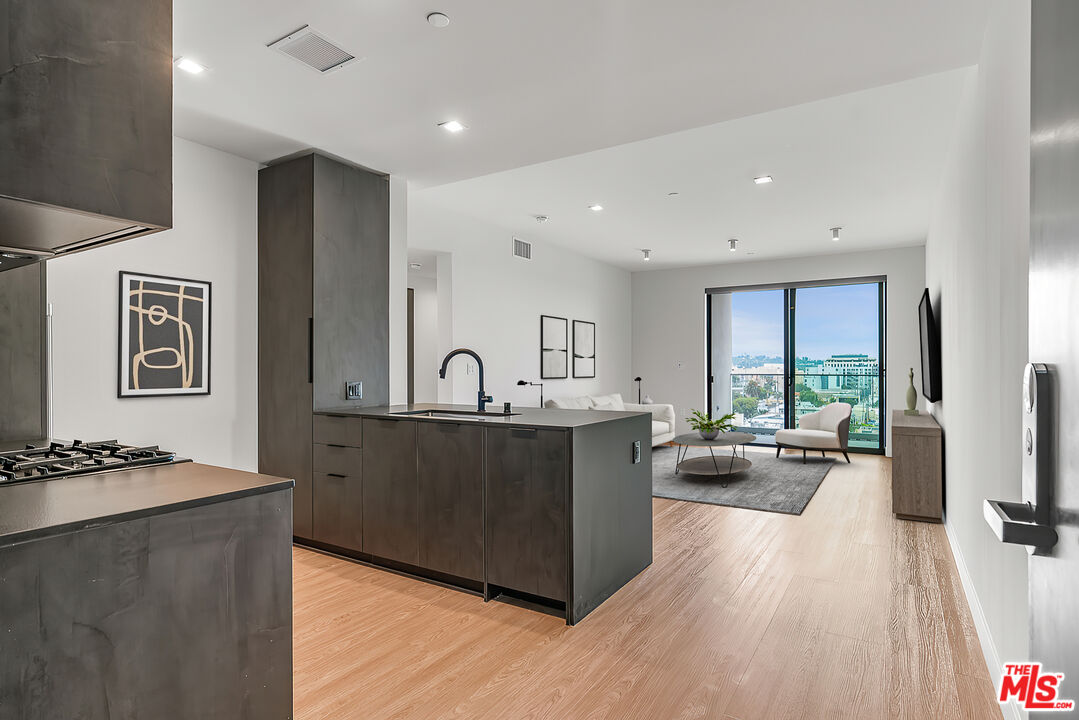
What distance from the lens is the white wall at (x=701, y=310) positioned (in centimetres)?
752

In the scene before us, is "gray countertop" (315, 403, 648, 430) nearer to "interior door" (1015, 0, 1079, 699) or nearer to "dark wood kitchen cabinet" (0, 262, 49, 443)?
"dark wood kitchen cabinet" (0, 262, 49, 443)

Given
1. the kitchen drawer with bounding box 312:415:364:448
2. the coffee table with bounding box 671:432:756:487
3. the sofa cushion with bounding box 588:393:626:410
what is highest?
the kitchen drawer with bounding box 312:415:364:448

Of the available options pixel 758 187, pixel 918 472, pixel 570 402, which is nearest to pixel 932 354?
pixel 918 472

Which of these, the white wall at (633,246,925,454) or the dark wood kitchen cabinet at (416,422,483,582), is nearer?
the dark wood kitchen cabinet at (416,422,483,582)

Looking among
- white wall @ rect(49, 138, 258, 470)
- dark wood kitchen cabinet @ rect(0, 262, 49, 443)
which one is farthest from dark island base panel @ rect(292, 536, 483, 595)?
dark wood kitchen cabinet @ rect(0, 262, 49, 443)

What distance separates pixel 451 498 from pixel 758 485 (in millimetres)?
3733

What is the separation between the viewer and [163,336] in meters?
3.30

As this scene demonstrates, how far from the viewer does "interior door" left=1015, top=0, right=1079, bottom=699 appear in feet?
2.00

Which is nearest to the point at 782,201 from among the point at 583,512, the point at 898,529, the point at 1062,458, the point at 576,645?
the point at 898,529

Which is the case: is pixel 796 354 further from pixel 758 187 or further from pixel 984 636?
pixel 984 636

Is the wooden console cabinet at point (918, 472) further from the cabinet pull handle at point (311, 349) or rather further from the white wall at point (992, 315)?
the cabinet pull handle at point (311, 349)

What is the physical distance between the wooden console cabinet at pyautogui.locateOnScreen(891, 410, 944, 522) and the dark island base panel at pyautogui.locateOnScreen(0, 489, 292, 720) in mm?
4534

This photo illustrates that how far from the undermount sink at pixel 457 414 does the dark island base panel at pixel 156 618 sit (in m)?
1.74

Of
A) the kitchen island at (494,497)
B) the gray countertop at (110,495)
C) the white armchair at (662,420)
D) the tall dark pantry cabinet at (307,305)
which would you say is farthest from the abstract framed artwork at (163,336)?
the white armchair at (662,420)
